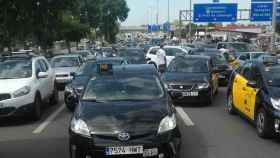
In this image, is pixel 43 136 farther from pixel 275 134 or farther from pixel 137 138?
pixel 275 134

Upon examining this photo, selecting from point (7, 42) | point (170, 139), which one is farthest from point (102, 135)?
point (7, 42)

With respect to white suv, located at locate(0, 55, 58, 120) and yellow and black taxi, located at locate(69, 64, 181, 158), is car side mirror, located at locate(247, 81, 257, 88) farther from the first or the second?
white suv, located at locate(0, 55, 58, 120)

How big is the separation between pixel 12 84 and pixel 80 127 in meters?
5.09

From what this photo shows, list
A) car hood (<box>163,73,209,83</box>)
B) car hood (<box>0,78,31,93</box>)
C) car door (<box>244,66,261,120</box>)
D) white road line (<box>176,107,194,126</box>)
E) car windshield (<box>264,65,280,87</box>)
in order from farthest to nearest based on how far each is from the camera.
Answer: car hood (<box>163,73,209,83</box>) < car hood (<box>0,78,31,93</box>) < white road line (<box>176,107,194,126</box>) < car door (<box>244,66,261,120</box>) < car windshield (<box>264,65,280,87</box>)

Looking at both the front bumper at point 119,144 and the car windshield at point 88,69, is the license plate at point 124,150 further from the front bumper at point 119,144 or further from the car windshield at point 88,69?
the car windshield at point 88,69

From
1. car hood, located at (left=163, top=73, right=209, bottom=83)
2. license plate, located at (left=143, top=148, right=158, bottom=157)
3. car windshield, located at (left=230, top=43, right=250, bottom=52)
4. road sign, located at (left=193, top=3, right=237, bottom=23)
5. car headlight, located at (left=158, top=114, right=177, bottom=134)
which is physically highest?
road sign, located at (left=193, top=3, right=237, bottom=23)

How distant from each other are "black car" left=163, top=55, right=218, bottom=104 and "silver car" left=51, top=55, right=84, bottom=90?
6.15 meters

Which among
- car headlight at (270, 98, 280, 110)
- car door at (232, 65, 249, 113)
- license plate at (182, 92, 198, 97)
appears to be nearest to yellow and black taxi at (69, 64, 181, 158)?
car headlight at (270, 98, 280, 110)

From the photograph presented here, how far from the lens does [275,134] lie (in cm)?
900

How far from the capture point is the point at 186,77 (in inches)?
582

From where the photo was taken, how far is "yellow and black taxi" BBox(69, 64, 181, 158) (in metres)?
6.80

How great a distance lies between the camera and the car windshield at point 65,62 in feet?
74.2

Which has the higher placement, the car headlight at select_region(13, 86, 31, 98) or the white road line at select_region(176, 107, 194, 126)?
the car headlight at select_region(13, 86, 31, 98)

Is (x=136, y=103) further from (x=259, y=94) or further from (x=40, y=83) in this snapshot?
(x=40, y=83)
